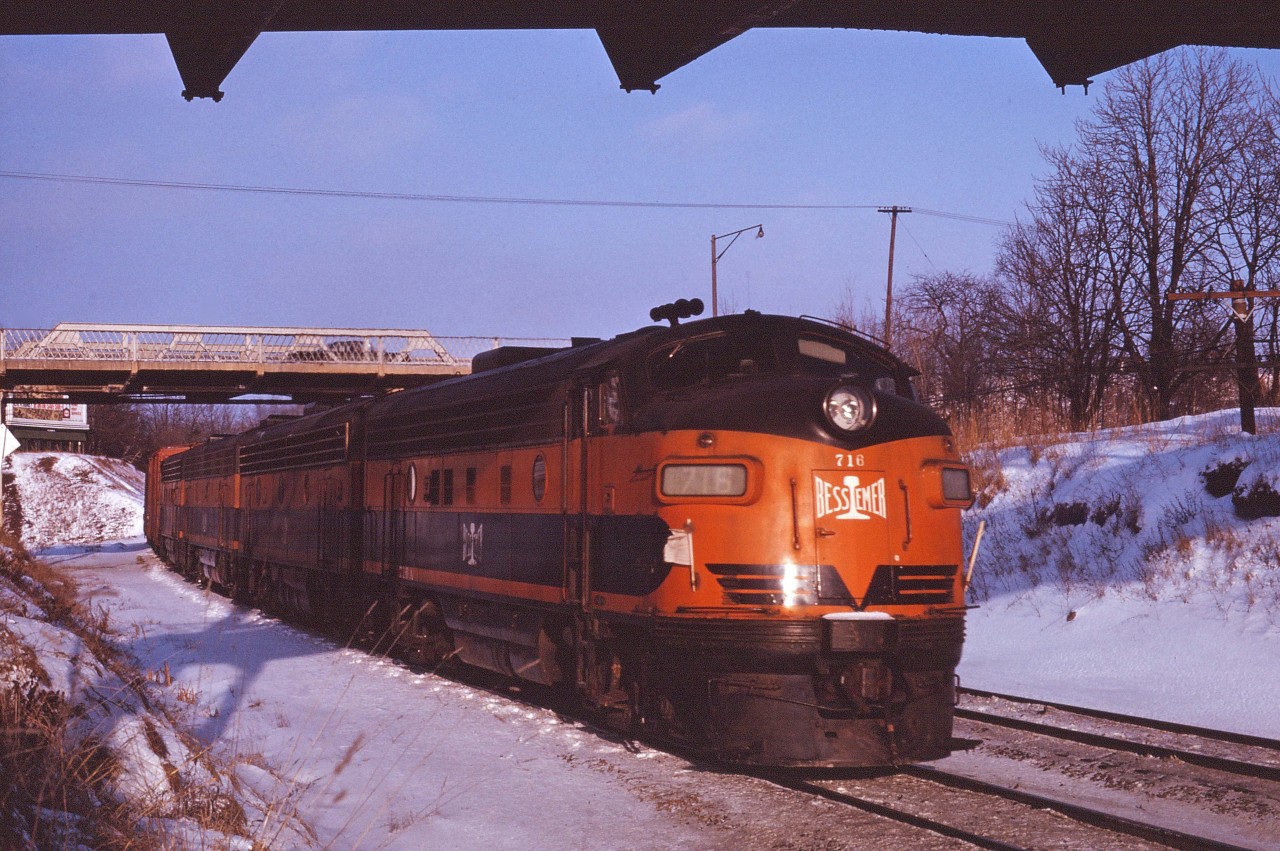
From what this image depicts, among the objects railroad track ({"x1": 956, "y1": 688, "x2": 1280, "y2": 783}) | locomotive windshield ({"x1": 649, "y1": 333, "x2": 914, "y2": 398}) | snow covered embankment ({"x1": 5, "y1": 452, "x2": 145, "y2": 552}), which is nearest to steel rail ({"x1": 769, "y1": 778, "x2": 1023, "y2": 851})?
railroad track ({"x1": 956, "y1": 688, "x2": 1280, "y2": 783})

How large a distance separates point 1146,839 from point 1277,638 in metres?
6.44

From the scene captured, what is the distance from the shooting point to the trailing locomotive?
775 centimetres

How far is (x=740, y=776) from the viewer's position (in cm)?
827

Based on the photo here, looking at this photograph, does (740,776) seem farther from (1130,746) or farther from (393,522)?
(393,522)

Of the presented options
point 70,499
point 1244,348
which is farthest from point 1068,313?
point 70,499

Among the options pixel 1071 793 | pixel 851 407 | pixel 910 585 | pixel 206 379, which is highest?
pixel 206 379

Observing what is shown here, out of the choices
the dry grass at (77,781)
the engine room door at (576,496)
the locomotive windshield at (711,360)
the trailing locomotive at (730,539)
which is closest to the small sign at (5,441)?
the trailing locomotive at (730,539)

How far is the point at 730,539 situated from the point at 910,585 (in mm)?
1465

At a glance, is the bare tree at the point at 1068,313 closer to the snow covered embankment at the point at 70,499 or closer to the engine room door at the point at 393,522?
the engine room door at the point at 393,522

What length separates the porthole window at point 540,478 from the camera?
9938 mm

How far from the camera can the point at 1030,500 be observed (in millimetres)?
18953

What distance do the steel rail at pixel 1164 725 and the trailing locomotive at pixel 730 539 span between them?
1.57 m

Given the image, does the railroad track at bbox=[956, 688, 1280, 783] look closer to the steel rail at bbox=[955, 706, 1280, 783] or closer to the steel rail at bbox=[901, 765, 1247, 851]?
the steel rail at bbox=[955, 706, 1280, 783]

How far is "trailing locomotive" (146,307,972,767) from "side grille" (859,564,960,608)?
0.02m
